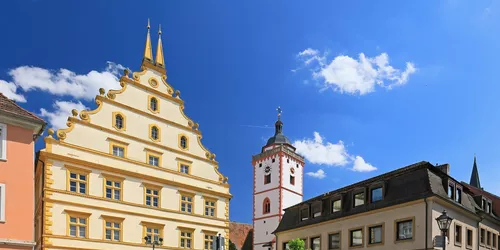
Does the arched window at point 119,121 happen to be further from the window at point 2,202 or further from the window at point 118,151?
the window at point 2,202

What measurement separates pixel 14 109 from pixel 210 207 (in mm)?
20522

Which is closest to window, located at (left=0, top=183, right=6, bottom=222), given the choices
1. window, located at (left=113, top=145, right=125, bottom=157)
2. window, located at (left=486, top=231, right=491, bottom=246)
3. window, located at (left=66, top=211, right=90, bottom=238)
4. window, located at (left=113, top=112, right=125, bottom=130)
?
window, located at (left=66, top=211, right=90, bottom=238)

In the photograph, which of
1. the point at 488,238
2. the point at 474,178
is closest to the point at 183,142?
the point at 488,238

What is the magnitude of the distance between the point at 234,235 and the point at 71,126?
2058 inches

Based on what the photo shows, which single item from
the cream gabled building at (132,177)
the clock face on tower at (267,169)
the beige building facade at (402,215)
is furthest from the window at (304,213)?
the clock face on tower at (267,169)

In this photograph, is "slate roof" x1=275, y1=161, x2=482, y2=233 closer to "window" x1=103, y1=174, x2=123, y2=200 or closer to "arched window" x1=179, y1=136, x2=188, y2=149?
"arched window" x1=179, y1=136, x2=188, y2=149

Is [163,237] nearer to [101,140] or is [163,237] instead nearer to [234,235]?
[101,140]

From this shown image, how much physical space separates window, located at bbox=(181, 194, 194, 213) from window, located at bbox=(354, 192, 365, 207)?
43.0 ft

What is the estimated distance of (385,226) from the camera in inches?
1185

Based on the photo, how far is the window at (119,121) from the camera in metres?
32.8

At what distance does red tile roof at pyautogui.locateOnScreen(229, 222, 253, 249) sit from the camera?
7694cm

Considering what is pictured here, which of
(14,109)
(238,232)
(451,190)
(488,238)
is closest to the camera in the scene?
(14,109)

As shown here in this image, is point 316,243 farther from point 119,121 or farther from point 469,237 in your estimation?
point 119,121

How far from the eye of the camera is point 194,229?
117 feet
